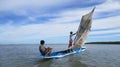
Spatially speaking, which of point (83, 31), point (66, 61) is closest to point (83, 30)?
point (83, 31)

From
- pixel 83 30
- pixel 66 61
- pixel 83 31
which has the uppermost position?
pixel 83 30

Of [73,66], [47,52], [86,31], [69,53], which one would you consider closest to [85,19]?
[86,31]

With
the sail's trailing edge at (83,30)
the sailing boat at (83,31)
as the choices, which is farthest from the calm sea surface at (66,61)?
the sail's trailing edge at (83,30)

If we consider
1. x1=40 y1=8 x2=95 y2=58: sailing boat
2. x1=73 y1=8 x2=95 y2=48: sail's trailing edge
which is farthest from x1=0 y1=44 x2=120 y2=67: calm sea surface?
x1=73 y1=8 x2=95 y2=48: sail's trailing edge

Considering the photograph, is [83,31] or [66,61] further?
[83,31]

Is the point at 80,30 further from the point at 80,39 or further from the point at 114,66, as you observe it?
the point at 114,66

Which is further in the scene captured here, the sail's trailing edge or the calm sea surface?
the sail's trailing edge

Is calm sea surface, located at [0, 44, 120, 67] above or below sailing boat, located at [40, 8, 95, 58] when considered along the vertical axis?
below

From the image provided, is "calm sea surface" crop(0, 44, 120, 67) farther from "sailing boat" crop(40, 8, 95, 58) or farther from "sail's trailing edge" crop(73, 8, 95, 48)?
"sail's trailing edge" crop(73, 8, 95, 48)

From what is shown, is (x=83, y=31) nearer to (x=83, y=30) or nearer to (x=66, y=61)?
(x=83, y=30)

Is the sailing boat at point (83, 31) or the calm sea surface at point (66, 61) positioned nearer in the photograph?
the calm sea surface at point (66, 61)

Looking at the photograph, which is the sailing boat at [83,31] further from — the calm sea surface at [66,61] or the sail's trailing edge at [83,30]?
the calm sea surface at [66,61]

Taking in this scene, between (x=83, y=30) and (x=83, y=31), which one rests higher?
(x=83, y=30)

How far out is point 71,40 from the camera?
25375 millimetres
